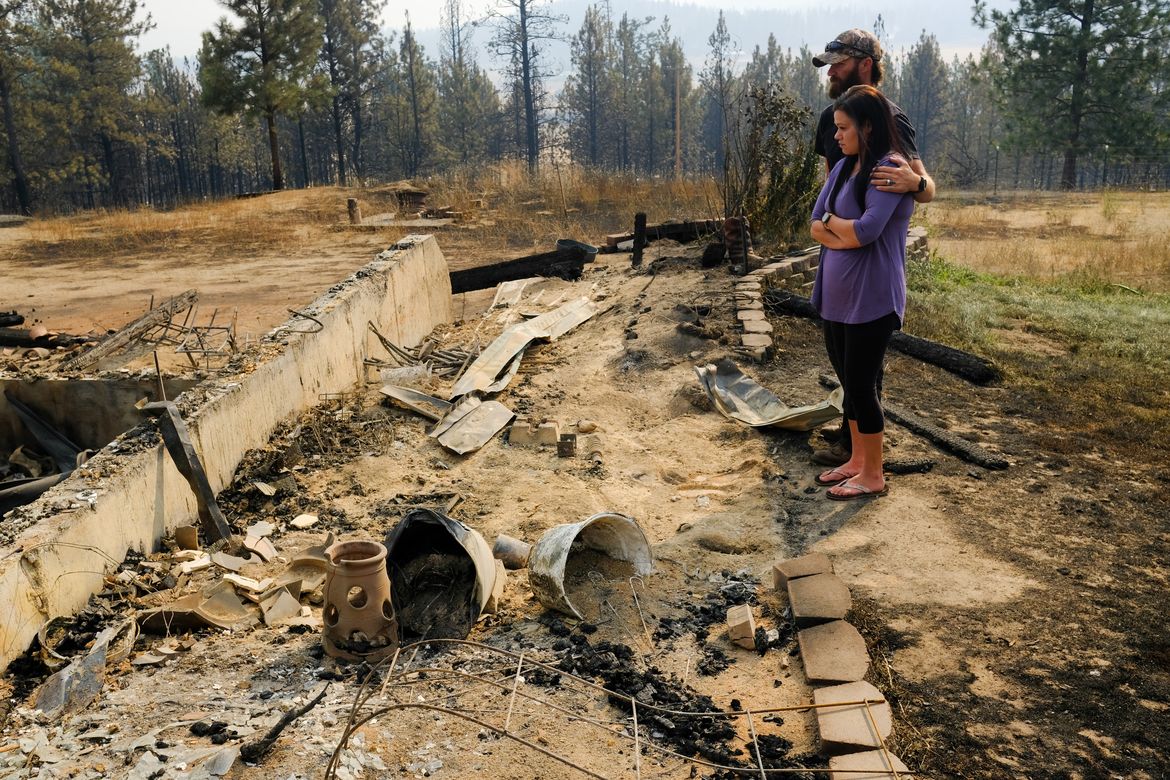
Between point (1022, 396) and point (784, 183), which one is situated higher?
point (784, 183)

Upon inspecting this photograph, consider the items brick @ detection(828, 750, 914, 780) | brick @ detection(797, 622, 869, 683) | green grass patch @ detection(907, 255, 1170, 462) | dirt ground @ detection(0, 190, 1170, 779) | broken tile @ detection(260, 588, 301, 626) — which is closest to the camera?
brick @ detection(828, 750, 914, 780)

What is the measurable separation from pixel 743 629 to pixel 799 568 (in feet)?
1.49

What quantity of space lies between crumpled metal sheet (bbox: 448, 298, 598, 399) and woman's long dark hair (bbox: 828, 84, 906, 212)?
3194 mm

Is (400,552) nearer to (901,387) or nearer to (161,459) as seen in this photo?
(161,459)

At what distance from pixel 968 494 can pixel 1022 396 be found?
1.86 metres

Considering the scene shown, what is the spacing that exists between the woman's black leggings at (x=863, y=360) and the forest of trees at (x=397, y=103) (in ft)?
20.7

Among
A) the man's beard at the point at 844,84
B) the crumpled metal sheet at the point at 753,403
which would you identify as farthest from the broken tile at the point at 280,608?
the man's beard at the point at 844,84

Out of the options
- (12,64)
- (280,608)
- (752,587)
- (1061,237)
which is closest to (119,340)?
(280,608)

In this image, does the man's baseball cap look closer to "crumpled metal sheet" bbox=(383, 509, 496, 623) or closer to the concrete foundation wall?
"crumpled metal sheet" bbox=(383, 509, 496, 623)

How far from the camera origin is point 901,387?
5.89 meters

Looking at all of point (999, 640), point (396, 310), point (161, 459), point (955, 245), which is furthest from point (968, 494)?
point (955, 245)

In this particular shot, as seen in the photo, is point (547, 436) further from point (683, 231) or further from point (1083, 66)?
point (1083, 66)

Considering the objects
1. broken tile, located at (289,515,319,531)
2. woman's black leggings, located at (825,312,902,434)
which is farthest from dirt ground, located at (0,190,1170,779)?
woman's black leggings, located at (825,312,902,434)

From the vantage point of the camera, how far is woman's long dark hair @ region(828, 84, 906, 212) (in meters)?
3.75
